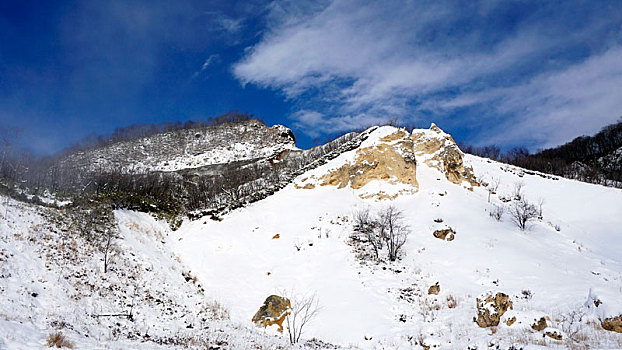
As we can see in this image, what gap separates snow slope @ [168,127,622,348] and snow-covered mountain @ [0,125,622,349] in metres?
0.11

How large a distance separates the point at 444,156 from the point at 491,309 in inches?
1017

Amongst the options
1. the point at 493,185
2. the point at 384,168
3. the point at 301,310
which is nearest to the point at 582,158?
the point at 493,185

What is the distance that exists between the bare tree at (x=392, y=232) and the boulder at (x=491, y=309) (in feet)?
24.3

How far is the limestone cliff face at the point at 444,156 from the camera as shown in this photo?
117 feet

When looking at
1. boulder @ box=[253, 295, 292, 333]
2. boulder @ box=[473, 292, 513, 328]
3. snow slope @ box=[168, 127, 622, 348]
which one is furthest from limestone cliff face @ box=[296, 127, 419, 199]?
boulder @ box=[473, 292, 513, 328]

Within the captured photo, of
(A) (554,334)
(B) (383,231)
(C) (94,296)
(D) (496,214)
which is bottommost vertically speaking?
(A) (554,334)

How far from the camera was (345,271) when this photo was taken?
64.7 feet

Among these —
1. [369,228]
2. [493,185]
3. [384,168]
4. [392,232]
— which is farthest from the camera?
[493,185]

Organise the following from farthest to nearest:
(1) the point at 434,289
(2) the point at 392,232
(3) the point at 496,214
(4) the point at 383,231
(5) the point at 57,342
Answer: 1. (3) the point at 496,214
2. (4) the point at 383,231
3. (2) the point at 392,232
4. (1) the point at 434,289
5. (5) the point at 57,342

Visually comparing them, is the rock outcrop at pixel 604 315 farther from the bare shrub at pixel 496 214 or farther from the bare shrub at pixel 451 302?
the bare shrub at pixel 496 214

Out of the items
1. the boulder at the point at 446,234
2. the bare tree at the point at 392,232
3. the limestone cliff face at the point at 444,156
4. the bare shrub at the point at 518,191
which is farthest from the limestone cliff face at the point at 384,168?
the boulder at the point at 446,234

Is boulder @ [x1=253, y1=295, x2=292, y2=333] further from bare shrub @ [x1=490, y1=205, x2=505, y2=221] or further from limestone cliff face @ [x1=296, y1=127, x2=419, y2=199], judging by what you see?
bare shrub @ [x1=490, y1=205, x2=505, y2=221]

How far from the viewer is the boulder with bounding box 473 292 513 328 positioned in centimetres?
1274

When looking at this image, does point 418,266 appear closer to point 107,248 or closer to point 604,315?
point 604,315
